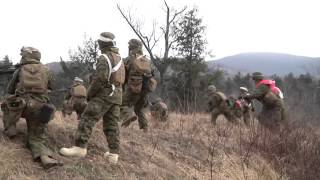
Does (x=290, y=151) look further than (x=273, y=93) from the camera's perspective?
No

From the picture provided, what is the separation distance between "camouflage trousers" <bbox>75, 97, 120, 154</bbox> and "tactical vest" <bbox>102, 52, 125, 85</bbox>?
0.35 meters

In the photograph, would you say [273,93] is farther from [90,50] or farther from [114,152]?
[90,50]

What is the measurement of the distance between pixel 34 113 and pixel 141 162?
203 cm

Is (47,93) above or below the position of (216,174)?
above

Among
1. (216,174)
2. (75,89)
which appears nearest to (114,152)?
(216,174)

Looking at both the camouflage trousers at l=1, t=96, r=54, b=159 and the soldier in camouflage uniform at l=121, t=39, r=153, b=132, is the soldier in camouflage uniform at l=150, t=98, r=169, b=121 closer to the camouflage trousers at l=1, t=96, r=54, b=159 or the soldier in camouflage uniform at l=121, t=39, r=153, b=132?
the soldier in camouflage uniform at l=121, t=39, r=153, b=132

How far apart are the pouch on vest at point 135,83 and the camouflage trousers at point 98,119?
83.4 inches

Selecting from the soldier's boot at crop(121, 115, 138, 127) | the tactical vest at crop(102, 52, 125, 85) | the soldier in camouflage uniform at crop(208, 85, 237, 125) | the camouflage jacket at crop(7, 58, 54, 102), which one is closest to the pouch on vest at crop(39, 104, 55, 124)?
the camouflage jacket at crop(7, 58, 54, 102)

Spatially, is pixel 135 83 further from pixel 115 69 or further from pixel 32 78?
pixel 32 78

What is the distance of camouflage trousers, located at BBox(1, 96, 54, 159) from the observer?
316 inches

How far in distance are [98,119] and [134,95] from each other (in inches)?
103

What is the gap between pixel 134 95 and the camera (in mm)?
10906

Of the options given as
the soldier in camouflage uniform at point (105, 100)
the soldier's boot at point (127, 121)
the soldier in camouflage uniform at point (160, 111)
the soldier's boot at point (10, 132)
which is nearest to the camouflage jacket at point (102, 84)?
the soldier in camouflage uniform at point (105, 100)

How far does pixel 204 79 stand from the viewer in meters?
35.2
